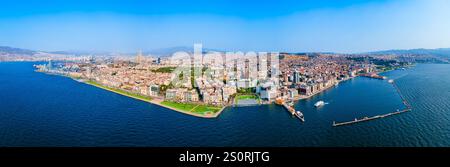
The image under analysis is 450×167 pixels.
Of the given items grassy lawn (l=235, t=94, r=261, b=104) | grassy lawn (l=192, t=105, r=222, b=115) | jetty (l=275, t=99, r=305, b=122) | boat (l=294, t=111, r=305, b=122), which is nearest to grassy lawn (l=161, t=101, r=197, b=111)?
grassy lawn (l=192, t=105, r=222, b=115)

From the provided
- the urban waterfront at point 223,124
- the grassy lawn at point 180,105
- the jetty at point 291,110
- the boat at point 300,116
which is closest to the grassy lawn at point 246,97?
the jetty at point 291,110

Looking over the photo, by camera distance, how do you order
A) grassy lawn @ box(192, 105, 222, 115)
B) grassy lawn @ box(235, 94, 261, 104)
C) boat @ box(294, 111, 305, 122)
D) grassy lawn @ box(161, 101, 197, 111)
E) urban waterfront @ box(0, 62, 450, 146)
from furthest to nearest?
1. grassy lawn @ box(235, 94, 261, 104)
2. grassy lawn @ box(161, 101, 197, 111)
3. grassy lawn @ box(192, 105, 222, 115)
4. boat @ box(294, 111, 305, 122)
5. urban waterfront @ box(0, 62, 450, 146)

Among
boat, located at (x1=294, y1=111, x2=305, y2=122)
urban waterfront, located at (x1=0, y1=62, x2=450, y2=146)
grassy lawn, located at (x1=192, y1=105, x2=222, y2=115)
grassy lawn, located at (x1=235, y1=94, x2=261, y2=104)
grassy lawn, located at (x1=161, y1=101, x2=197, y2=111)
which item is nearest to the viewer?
urban waterfront, located at (x1=0, y1=62, x2=450, y2=146)

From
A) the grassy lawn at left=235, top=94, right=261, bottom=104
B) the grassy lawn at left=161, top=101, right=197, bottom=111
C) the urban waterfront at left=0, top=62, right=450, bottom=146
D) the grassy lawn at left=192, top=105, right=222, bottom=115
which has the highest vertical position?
the grassy lawn at left=235, top=94, right=261, bottom=104

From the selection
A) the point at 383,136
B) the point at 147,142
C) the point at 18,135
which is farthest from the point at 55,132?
the point at 383,136

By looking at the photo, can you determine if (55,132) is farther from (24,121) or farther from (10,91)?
(10,91)

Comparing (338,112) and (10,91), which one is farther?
(10,91)

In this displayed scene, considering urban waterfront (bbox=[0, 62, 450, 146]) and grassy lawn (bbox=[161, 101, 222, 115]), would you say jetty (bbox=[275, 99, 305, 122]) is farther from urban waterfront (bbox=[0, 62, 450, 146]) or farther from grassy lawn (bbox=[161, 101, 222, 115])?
grassy lawn (bbox=[161, 101, 222, 115])

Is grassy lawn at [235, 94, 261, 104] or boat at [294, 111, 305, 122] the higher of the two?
grassy lawn at [235, 94, 261, 104]
